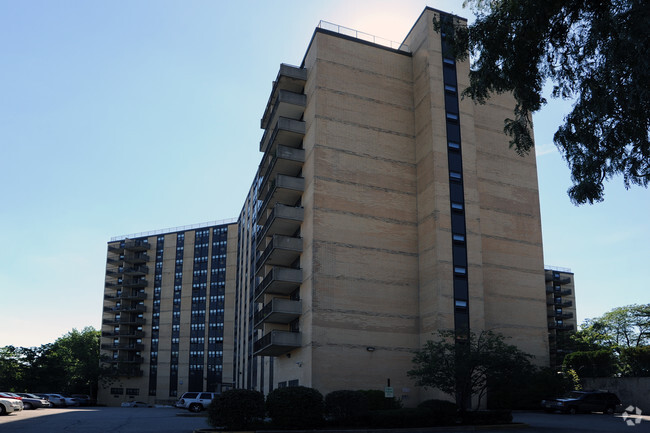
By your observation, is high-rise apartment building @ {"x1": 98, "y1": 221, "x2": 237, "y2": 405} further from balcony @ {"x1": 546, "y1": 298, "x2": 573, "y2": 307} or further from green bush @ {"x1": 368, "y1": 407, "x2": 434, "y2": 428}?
green bush @ {"x1": 368, "y1": 407, "x2": 434, "y2": 428}

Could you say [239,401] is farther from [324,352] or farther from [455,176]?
[455,176]

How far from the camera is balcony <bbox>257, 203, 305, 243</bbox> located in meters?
43.0

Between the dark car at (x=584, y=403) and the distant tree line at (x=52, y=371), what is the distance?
75153mm

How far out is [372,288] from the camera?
4091 cm

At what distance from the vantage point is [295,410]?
79.8 feet

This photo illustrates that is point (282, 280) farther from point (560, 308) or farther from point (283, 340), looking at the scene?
point (560, 308)

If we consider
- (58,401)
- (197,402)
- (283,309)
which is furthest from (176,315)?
(283,309)

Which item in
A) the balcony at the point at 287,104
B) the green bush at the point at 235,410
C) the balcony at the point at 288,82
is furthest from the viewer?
the balcony at the point at 288,82

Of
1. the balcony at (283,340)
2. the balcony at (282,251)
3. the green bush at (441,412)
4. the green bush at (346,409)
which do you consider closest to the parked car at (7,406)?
the balcony at (283,340)

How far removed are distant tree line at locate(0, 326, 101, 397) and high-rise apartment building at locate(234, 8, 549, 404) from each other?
5600cm

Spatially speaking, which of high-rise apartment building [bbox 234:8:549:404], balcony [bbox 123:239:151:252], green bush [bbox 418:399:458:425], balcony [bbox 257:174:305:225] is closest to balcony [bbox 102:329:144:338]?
balcony [bbox 123:239:151:252]

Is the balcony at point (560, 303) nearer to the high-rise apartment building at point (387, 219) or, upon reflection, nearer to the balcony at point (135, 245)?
the high-rise apartment building at point (387, 219)

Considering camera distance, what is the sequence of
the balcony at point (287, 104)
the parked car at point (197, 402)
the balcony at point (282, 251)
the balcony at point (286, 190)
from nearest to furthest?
the balcony at point (282, 251), the balcony at point (286, 190), the balcony at point (287, 104), the parked car at point (197, 402)

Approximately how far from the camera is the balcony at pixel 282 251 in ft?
140
